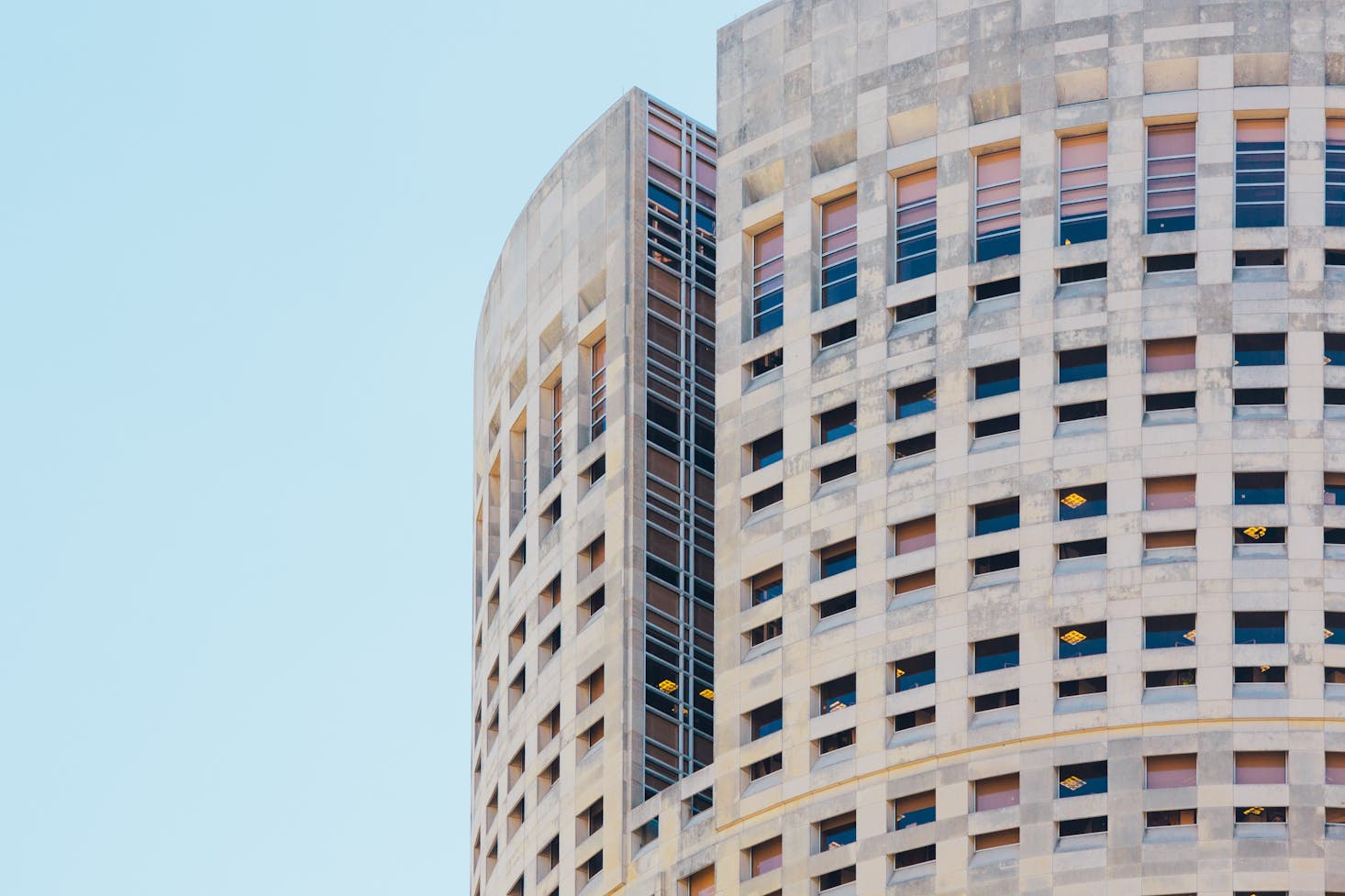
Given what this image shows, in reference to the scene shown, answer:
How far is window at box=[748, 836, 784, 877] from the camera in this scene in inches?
4304

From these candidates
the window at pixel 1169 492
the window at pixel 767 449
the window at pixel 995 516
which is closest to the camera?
the window at pixel 1169 492

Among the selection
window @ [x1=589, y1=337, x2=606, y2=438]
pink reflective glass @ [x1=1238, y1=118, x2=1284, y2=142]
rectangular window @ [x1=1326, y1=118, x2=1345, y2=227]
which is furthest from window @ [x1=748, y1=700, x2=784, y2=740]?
pink reflective glass @ [x1=1238, y1=118, x2=1284, y2=142]

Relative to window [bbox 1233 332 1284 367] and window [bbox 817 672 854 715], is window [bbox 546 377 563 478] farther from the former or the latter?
window [bbox 1233 332 1284 367]

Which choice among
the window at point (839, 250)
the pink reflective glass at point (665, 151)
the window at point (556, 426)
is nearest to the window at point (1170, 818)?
the window at point (839, 250)

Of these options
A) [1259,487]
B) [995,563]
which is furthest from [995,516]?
[1259,487]

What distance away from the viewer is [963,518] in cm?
10862

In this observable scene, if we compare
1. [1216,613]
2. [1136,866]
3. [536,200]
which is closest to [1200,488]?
→ [1216,613]

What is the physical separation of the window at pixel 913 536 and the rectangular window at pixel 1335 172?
15615 millimetres

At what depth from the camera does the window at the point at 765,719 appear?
110938 mm

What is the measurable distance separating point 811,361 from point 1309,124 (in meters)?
17.2

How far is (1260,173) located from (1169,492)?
1091cm

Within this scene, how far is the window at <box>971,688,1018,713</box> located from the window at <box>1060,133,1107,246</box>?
14585mm

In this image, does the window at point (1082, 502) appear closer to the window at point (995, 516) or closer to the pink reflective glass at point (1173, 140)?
the window at point (995, 516)

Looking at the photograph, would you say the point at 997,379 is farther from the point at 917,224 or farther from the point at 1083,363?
the point at 917,224
